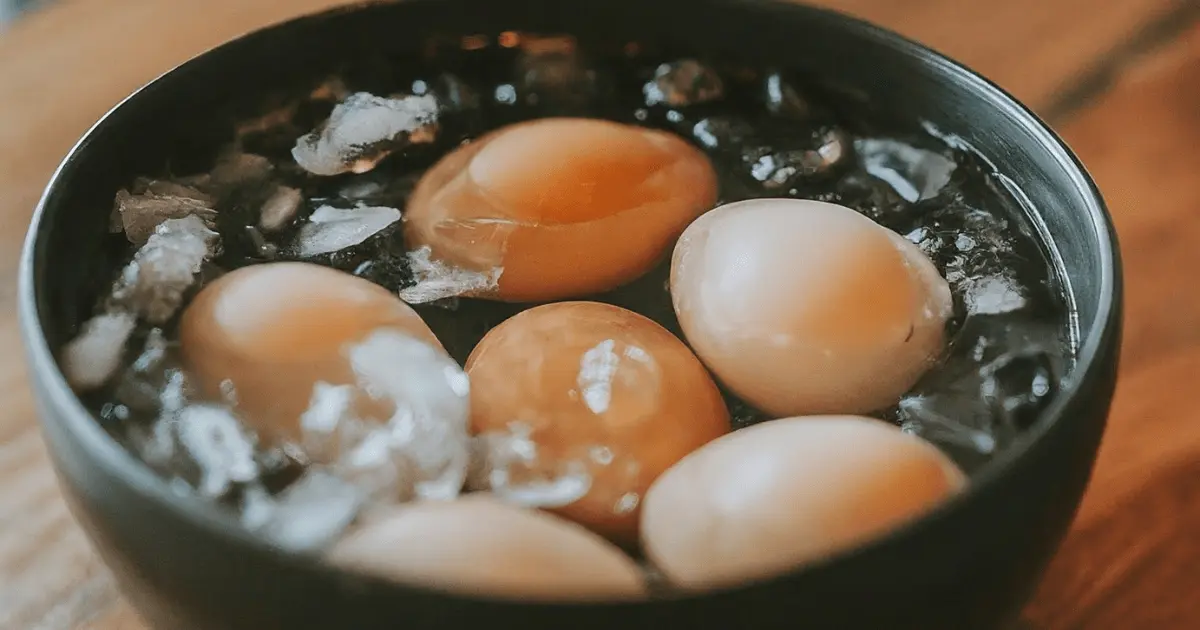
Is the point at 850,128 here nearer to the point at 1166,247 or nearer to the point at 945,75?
the point at 945,75

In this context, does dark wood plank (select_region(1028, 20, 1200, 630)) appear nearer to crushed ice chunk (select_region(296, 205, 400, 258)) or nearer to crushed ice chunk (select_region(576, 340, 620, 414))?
crushed ice chunk (select_region(576, 340, 620, 414))

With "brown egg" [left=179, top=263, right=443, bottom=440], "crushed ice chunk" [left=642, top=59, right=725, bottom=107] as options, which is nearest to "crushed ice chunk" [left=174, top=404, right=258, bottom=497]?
"brown egg" [left=179, top=263, right=443, bottom=440]

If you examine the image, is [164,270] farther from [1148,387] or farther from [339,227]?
[1148,387]

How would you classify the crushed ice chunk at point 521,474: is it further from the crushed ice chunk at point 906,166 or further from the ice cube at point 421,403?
the crushed ice chunk at point 906,166

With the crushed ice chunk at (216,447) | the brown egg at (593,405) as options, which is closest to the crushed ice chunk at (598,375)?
the brown egg at (593,405)

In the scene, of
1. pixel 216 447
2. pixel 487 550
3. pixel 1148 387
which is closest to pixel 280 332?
pixel 216 447

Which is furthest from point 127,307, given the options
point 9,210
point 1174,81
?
point 1174,81
